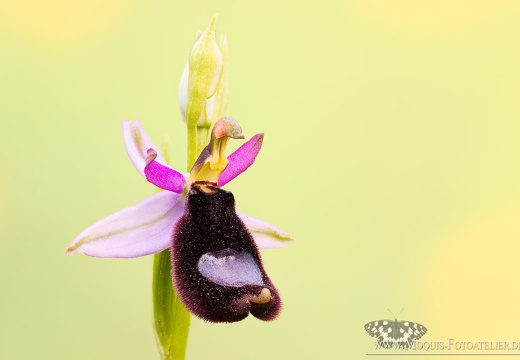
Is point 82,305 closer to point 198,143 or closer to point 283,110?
point 283,110

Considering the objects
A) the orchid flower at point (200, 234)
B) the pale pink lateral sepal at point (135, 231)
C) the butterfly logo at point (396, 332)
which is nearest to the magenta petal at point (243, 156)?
the orchid flower at point (200, 234)

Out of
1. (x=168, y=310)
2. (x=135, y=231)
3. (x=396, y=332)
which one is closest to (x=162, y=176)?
(x=135, y=231)

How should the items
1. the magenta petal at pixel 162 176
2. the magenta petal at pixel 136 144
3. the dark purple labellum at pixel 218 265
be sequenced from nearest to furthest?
the dark purple labellum at pixel 218 265 < the magenta petal at pixel 162 176 < the magenta petal at pixel 136 144

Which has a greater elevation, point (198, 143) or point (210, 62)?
point (210, 62)

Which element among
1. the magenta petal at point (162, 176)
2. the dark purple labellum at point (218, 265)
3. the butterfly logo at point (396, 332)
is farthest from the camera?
the butterfly logo at point (396, 332)

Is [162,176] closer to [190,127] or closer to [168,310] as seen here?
[190,127]

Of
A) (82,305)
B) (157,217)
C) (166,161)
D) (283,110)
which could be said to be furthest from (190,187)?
(283,110)

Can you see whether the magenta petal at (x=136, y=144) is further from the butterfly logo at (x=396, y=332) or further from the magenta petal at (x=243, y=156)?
the butterfly logo at (x=396, y=332)
